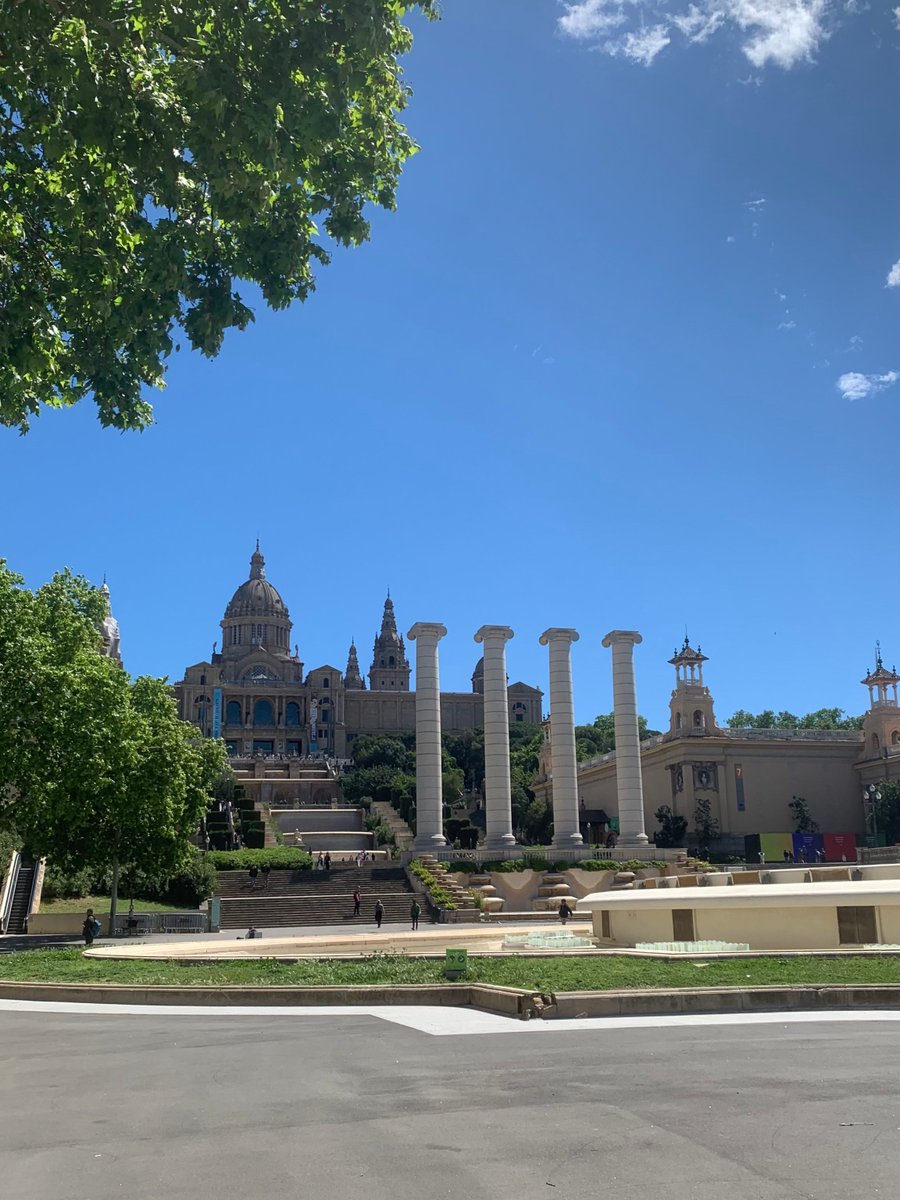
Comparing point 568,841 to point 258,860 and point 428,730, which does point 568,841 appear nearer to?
point 428,730

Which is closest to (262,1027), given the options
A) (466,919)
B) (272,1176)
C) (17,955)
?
(272,1176)

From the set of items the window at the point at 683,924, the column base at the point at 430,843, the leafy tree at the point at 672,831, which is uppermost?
the leafy tree at the point at 672,831

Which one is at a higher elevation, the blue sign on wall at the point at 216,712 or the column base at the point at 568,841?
the blue sign on wall at the point at 216,712

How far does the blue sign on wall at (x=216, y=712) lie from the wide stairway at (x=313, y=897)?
130350 millimetres

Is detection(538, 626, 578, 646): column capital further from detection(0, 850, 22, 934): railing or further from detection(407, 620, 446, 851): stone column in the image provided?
detection(0, 850, 22, 934): railing

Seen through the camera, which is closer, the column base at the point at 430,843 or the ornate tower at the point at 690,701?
the column base at the point at 430,843

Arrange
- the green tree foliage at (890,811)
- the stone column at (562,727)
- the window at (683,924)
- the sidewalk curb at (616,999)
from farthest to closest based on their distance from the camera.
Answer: the green tree foliage at (890,811) → the stone column at (562,727) → the window at (683,924) → the sidewalk curb at (616,999)

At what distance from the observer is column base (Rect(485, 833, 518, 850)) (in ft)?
208

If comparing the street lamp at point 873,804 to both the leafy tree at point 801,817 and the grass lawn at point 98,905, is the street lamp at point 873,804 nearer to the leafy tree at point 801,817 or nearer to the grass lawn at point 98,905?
the leafy tree at point 801,817

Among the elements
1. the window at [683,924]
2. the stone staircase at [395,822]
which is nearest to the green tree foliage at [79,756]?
the window at [683,924]

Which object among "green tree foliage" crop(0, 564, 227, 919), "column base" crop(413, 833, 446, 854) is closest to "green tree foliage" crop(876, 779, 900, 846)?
"column base" crop(413, 833, 446, 854)

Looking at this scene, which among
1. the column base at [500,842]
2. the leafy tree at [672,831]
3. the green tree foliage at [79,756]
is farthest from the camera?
the leafy tree at [672,831]

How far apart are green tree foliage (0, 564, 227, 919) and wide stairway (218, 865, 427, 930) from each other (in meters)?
7.41

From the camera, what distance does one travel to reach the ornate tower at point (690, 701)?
87812mm
